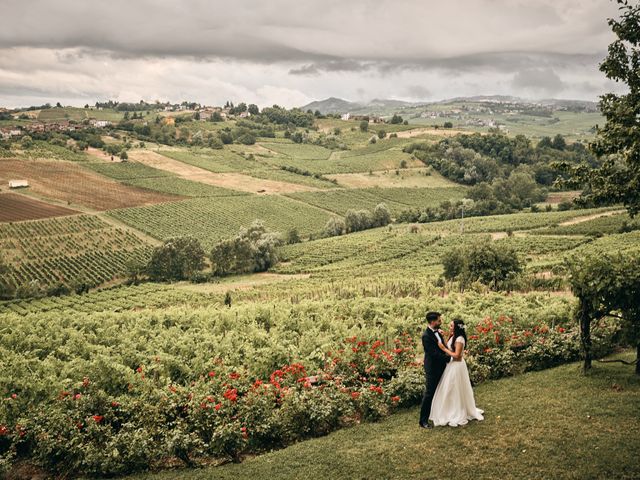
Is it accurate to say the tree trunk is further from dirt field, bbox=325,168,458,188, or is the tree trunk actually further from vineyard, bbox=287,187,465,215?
dirt field, bbox=325,168,458,188

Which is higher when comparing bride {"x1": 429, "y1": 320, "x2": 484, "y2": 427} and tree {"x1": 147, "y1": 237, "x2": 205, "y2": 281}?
bride {"x1": 429, "y1": 320, "x2": 484, "y2": 427}

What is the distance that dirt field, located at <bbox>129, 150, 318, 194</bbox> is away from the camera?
127 m

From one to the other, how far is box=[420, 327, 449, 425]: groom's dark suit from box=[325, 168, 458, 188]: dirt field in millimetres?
126607

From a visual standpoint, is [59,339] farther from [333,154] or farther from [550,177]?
[333,154]

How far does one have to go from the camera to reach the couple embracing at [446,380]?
11625mm

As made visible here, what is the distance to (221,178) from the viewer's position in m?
134

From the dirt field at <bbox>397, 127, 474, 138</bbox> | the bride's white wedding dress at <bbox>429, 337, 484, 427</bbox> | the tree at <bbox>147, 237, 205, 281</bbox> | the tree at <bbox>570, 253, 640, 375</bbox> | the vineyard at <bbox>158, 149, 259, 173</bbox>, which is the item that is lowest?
the tree at <bbox>147, 237, 205, 281</bbox>

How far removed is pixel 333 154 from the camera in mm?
177375

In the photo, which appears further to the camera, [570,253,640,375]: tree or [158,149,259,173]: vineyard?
[158,149,259,173]: vineyard

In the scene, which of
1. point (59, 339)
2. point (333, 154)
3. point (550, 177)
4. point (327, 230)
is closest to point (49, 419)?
point (59, 339)

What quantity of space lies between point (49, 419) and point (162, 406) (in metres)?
2.68

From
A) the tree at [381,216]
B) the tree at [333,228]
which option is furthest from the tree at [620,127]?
the tree at [381,216]

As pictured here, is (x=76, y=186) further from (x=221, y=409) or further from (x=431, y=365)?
(x=431, y=365)

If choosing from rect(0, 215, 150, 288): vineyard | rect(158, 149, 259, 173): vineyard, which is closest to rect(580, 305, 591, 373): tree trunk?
rect(0, 215, 150, 288): vineyard
